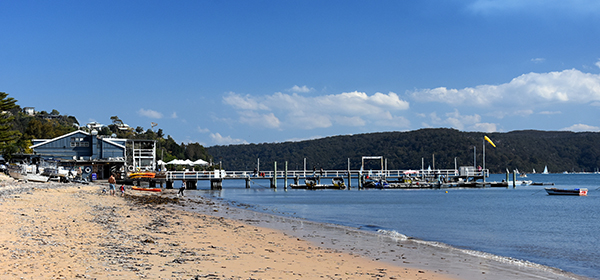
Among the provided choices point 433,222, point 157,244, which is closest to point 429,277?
point 157,244

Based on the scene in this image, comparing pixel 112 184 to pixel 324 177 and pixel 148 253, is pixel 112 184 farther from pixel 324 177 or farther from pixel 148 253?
pixel 324 177

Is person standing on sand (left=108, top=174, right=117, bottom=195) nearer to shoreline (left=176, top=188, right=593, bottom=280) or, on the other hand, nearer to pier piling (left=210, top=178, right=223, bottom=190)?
shoreline (left=176, top=188, right=593, bottom=280)

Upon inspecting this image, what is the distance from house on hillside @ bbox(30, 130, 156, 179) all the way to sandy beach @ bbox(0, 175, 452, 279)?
44.5m

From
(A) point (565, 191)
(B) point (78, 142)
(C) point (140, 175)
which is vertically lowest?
(A) point (565, 191)

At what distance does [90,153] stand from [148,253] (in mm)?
55669

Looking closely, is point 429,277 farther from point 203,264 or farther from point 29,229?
point 29,229

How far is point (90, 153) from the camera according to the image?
6206cm

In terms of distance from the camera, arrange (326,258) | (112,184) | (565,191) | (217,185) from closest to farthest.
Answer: (326,258) < (112,184) < (565,191) < (217,185)

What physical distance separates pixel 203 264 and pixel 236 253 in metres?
2.19

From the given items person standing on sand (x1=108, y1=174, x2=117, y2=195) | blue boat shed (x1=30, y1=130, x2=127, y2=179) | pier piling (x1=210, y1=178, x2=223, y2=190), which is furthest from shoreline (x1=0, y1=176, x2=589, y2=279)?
pier piling (x1=210, y1=178, x2=223, y2=190)

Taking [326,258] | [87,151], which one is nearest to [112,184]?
[326,258]

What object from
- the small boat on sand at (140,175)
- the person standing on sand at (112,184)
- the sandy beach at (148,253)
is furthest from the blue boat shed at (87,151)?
the sandy beach at (148,253)

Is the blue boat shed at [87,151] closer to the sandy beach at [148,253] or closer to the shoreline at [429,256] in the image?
the sandy beach at [148,253]

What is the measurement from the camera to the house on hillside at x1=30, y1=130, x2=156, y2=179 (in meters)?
60.0
